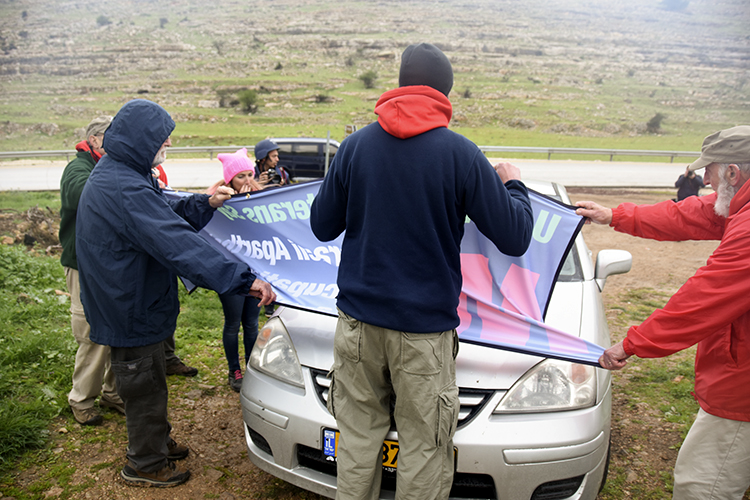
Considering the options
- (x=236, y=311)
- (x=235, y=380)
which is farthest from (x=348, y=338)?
(x=235, y=380)

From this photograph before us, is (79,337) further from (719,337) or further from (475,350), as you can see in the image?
(719,337)

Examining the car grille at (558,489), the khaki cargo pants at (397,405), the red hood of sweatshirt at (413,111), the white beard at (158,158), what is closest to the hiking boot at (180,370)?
the white beard at (158,158)

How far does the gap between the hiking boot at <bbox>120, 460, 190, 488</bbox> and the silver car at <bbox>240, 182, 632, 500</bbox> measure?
0.53 m

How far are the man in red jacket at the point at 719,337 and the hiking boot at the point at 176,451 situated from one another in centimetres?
255

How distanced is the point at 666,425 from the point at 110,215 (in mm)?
3928

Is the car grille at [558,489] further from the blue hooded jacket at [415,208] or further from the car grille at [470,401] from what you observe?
the blue hooded jacket at [415,208]

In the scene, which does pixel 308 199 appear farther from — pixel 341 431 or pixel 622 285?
pixel 622 285

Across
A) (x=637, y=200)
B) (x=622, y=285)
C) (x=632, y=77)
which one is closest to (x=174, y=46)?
(x=632, y=77)

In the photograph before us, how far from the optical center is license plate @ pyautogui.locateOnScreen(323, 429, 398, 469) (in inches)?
93.2

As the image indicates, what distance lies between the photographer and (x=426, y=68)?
1.99 meters

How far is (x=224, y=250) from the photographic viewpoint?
3496 millimetres

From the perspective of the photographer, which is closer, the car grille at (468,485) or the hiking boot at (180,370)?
the car grille at (468,485)

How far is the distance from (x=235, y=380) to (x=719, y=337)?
3.30 metres

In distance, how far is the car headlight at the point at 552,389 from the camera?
2.46m
